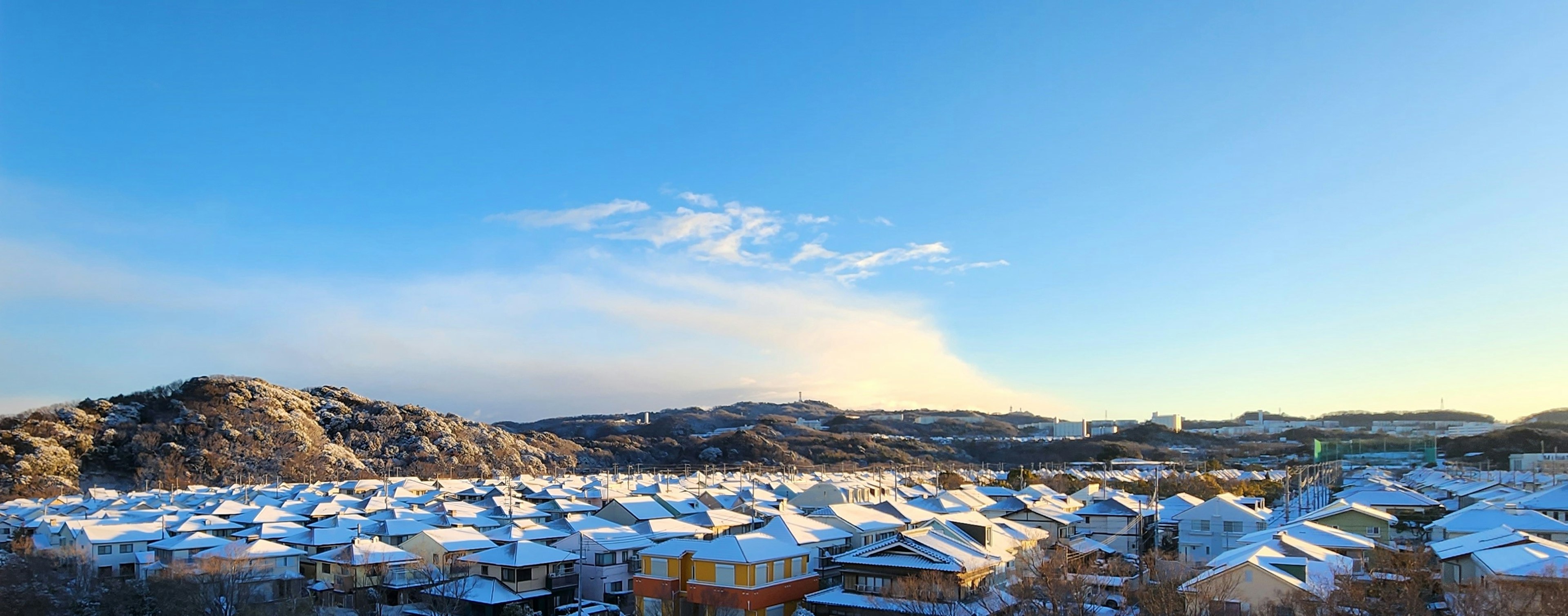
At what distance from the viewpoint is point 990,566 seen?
58.1ft

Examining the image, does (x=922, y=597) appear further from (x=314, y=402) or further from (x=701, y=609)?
(x=314, y=402)

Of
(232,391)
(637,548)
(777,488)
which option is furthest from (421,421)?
(637,548)

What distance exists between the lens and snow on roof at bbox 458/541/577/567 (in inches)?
768

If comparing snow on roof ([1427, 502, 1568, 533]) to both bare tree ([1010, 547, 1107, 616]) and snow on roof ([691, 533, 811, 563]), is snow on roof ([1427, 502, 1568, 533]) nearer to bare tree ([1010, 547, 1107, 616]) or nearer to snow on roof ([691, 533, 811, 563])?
bare tree ([1010, 547, 1107, 616])

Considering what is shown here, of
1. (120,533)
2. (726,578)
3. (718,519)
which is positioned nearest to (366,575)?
A: (726,578)

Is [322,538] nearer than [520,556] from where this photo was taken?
No

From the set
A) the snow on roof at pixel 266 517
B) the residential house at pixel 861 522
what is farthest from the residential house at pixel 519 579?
the snow on roof at pixel 266 517

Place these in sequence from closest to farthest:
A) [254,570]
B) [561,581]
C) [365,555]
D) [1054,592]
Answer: [1054,592] < [561,581] < [365,555] < [254,570]

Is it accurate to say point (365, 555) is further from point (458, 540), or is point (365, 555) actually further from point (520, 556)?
point (520, 556)

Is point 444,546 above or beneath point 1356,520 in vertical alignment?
beneath

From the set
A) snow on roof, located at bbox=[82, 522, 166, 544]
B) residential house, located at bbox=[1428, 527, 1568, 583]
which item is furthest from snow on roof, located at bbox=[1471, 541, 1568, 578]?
snow on roof, located at bbox=[82, 522, 166, 544]

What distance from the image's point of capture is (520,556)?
65.0ft

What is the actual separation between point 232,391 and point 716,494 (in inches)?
1777

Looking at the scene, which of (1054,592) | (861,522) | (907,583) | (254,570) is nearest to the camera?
(1054,592)
